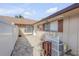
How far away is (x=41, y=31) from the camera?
4215mm

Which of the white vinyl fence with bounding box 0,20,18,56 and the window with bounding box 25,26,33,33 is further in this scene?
the window with bounding box 25,26,33,33

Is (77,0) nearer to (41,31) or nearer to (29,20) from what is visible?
(29,20)

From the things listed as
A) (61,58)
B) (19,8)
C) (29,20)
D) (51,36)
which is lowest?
(61,58)

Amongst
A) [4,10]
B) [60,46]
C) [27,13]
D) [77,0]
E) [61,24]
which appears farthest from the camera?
[61,24]

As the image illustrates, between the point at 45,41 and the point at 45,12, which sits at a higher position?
the point at 45,12

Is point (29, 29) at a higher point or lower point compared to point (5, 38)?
higher

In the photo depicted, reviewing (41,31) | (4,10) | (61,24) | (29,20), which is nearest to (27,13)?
(29,20)

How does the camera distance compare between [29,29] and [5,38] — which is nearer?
[29,29]

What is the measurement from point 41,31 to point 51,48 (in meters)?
0.55

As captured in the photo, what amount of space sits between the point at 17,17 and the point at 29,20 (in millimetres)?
280

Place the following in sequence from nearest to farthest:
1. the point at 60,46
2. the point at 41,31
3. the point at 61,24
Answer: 1. the point at 60,46
2. the point at 41,31
3. the point at 61,24

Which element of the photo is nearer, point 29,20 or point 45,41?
point 29,20

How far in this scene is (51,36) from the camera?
171 inches

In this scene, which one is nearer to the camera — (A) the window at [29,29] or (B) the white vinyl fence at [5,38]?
(B) the white vinyl fence at [5,38]
